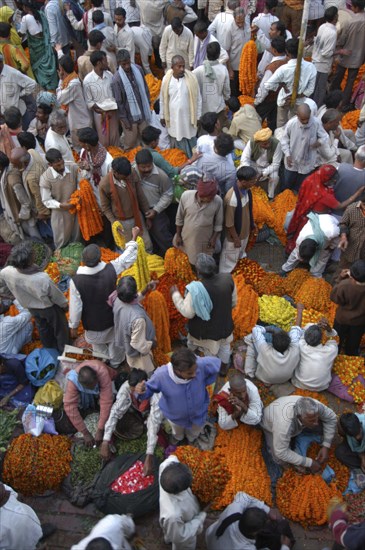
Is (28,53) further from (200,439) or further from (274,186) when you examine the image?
(200,439)

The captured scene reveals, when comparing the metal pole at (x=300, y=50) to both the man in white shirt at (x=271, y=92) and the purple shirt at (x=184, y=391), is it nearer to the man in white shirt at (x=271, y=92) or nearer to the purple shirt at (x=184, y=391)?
the man in white shirt at (x=271, y=92)

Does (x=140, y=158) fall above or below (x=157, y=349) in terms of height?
above

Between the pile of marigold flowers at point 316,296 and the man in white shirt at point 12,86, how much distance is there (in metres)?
4.65

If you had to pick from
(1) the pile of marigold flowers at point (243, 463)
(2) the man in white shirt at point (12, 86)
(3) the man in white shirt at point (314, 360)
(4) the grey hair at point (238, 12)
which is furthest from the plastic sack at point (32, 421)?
(4) the grey hair at point (238, 12)

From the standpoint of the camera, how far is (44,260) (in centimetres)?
602

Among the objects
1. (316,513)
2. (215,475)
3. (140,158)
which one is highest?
(140,158)

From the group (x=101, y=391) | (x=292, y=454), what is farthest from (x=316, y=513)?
(x=101, y=391)

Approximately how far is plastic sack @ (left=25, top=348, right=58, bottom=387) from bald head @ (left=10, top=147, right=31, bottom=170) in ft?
6.62

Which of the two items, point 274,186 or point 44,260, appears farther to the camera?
point 274,186

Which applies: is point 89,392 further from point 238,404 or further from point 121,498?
point 238,404

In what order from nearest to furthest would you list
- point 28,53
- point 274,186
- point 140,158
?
1. point 140,158
2. point 274,186
3. point 28,53

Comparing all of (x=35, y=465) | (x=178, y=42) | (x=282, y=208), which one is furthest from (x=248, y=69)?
(x=35, y=465)

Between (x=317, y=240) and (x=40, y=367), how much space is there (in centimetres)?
317

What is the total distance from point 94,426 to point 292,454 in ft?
5.64
